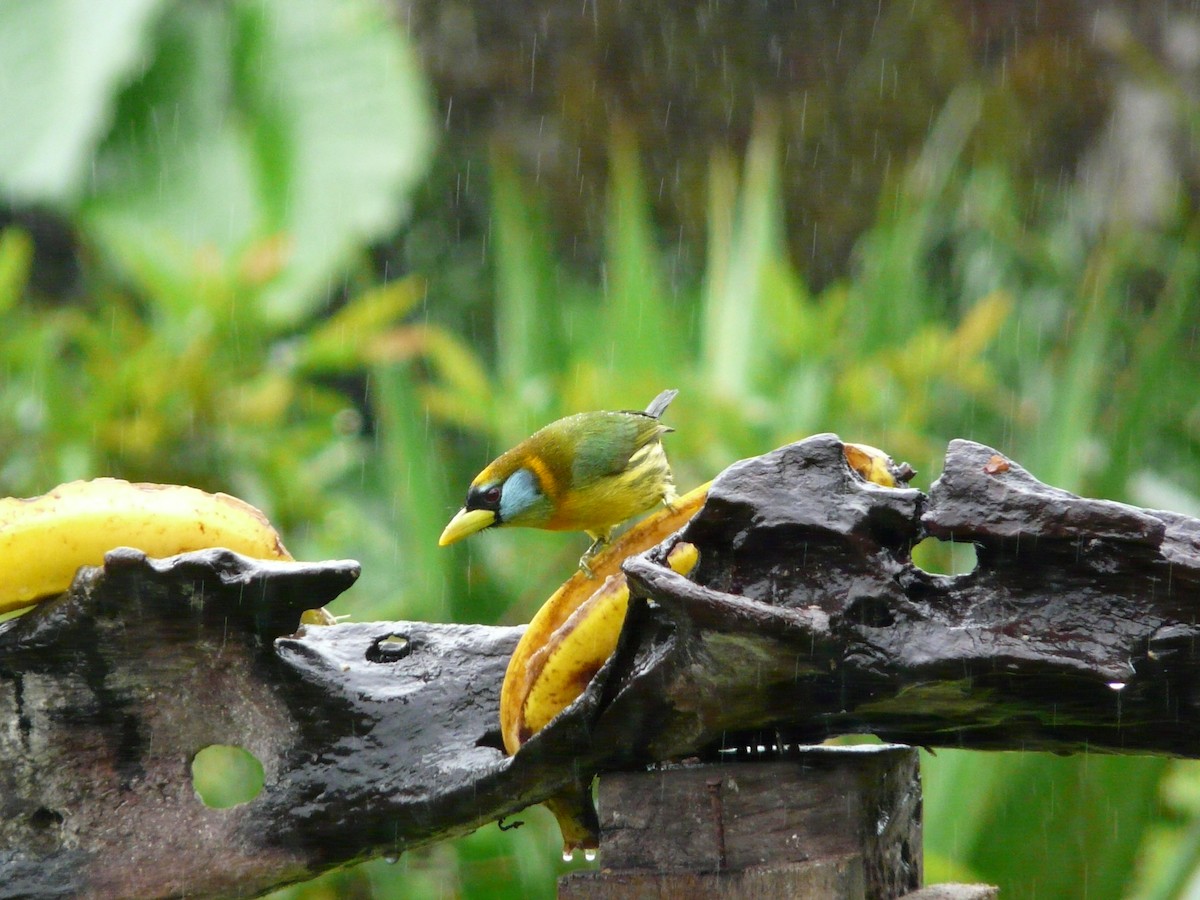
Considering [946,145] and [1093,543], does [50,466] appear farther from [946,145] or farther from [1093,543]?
[946,145]

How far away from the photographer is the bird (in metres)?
1.59

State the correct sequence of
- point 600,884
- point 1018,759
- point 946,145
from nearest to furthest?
point 600,884 → point 1018,759 → point 946,145

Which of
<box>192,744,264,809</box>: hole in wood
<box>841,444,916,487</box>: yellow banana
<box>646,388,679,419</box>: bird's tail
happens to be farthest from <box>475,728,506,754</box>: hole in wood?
<box>192,744,264,809</box>: hole in wood

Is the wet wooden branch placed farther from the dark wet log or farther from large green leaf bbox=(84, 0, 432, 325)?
large green leaf bbox=(84, 0, 432, 325)

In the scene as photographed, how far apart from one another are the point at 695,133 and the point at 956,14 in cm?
124

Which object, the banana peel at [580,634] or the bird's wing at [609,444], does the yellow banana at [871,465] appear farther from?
the bird's wing at [609,444]

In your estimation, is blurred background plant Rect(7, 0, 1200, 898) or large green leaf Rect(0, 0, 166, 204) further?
large green leaf Rect(0, 0, 166, 204)

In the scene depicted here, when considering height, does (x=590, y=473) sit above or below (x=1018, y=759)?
above

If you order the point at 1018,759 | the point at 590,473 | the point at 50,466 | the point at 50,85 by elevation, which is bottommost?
the point at 1018,759

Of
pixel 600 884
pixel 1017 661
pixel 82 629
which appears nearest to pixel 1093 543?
pixel 1017 661

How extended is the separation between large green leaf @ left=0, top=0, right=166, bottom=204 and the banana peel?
4554 millimetres

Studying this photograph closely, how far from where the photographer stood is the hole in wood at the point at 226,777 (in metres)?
2.95

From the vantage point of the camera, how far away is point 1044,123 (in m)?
6.16

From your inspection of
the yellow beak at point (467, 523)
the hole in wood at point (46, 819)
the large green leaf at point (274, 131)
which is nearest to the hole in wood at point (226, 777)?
the yellow beak at point (467, 523)
